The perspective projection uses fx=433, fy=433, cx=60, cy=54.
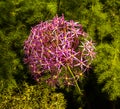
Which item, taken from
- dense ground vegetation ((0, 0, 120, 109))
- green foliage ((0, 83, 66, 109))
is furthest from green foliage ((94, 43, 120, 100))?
green foliage ((0, 83, 66, 109))

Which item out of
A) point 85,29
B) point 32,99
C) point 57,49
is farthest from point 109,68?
point 57,49

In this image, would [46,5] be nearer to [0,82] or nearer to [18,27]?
[18,27]

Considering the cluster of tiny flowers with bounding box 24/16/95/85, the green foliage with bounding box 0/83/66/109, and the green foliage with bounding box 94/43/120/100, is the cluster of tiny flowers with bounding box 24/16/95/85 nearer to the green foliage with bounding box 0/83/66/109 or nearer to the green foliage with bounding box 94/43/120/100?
the green foliage with bounding box 0/83/66/109

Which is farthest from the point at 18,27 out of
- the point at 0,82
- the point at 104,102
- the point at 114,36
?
the point at 104,102

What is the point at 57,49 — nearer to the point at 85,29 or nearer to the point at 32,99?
the point at 32,99

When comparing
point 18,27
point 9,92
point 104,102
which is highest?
point 18,27
